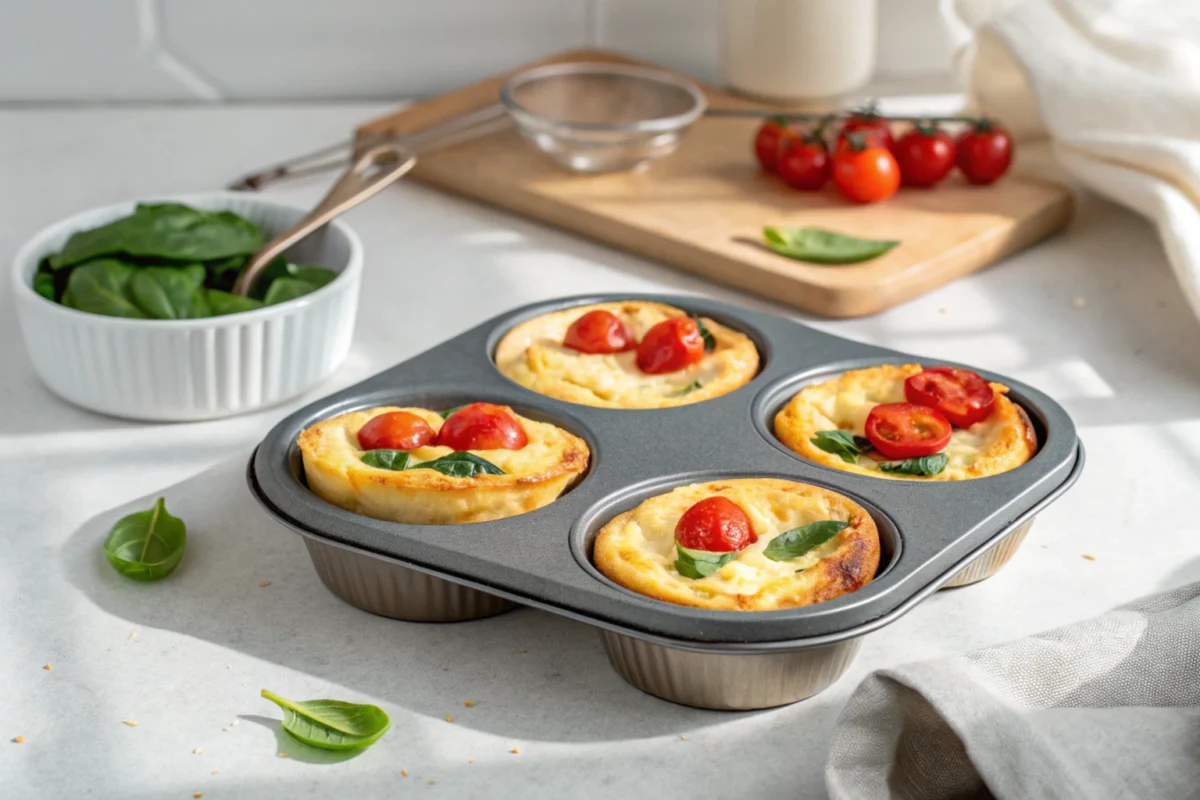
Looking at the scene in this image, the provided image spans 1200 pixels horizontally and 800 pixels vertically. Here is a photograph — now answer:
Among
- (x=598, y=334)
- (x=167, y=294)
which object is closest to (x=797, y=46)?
(x=598, y=334)

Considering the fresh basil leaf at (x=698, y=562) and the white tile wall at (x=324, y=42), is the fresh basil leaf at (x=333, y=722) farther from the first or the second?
the white tile wall at (x=324, y=42)

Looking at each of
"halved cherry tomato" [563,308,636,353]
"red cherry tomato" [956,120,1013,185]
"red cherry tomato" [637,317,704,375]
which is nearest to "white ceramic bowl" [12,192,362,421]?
"halved cherry tomato" [563,308,636,353]

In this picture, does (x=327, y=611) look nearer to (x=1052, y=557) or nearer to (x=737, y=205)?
(x=1052, y=557)

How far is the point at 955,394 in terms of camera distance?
1850 mm

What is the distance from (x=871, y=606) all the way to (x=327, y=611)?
2.11 ft

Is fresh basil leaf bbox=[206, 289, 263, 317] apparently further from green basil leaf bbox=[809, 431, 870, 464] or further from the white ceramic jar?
the white ceramic jar

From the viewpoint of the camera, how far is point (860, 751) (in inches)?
53.5

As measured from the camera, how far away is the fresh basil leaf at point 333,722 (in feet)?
4.77

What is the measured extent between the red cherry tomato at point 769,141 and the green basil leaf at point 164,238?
112 cm

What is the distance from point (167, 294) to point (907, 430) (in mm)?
1037

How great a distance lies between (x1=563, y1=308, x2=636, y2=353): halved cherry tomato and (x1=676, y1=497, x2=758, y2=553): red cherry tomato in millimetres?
494

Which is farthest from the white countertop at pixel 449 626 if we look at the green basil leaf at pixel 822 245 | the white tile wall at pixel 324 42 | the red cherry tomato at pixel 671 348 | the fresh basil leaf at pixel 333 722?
the white tile wall at pixel 324 42

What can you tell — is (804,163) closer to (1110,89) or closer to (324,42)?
(1110,89)

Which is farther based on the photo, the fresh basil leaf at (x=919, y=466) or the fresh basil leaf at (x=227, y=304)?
the fresh basil leaf at (x=227, y=304)
